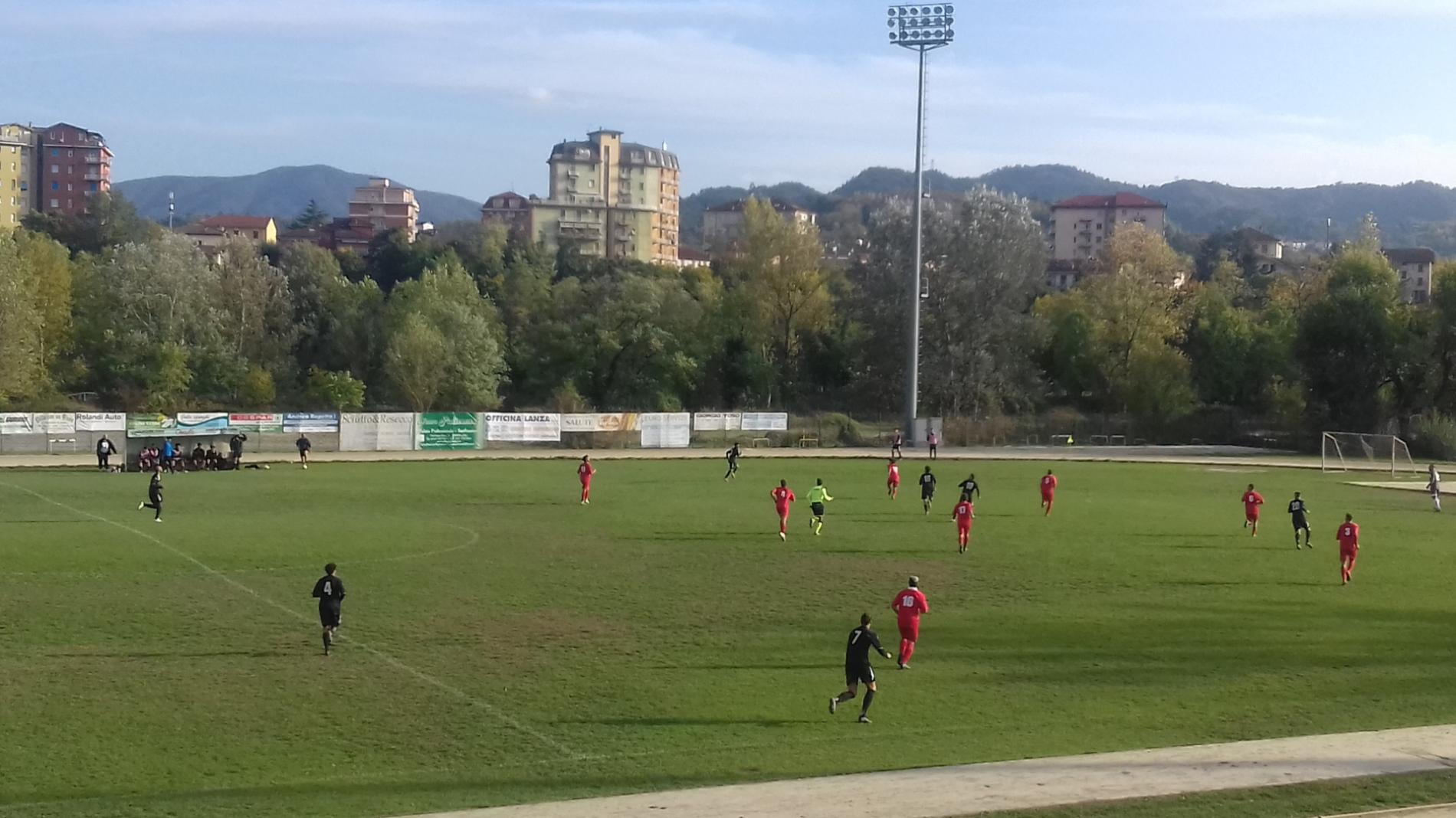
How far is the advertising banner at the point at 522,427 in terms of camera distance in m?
69.3

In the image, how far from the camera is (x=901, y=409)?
88438 mm

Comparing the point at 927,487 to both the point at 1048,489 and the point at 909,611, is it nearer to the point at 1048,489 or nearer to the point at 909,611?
the point at 1048,489

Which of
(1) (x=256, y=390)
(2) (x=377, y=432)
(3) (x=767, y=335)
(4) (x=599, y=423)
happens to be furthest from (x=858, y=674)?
(3) (x=767, y=335)

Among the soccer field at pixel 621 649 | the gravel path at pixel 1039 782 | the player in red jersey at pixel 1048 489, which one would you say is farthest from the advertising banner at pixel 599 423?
the gravel path at pixel 1039 782

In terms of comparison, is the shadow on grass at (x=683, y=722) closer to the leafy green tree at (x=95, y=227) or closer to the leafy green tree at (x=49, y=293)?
the leafy green tree at (x=49, y=293)

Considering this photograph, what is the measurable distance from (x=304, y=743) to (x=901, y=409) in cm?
7565

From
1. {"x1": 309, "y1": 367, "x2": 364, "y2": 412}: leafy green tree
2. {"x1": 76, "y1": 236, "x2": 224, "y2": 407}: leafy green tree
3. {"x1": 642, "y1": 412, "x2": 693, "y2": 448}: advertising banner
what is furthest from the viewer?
{"x1": 76, "y1": 236, "x2": 224, "y2": 407}: leafy green tree

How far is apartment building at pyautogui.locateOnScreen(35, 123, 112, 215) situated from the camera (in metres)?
187

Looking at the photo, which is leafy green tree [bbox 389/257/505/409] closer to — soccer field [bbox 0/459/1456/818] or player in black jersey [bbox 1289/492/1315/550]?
soccer field [bbox 0/459/1456/818]

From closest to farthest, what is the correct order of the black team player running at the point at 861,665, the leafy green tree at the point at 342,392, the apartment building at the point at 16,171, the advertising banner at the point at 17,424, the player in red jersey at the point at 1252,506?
the black team player running at the point at 861,665 < the player in red jersey at the point at 1252,506 < the advertising banner at the point at 17,424 < the leafy green tree at the point at 342,392 < the apartment building at the point at 16,171

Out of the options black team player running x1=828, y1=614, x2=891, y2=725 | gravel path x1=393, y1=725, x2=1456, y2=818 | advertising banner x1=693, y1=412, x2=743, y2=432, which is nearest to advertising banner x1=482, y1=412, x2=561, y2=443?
advertising banner x1=693, y1=412, x2=743, y2=432

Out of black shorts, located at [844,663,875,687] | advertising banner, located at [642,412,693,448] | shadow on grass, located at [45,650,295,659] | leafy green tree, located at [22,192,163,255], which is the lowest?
shadow on grass, located at [45,650,295,659]

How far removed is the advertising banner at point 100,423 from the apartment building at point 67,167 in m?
143

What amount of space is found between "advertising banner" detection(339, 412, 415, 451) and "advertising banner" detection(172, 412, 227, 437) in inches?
216
